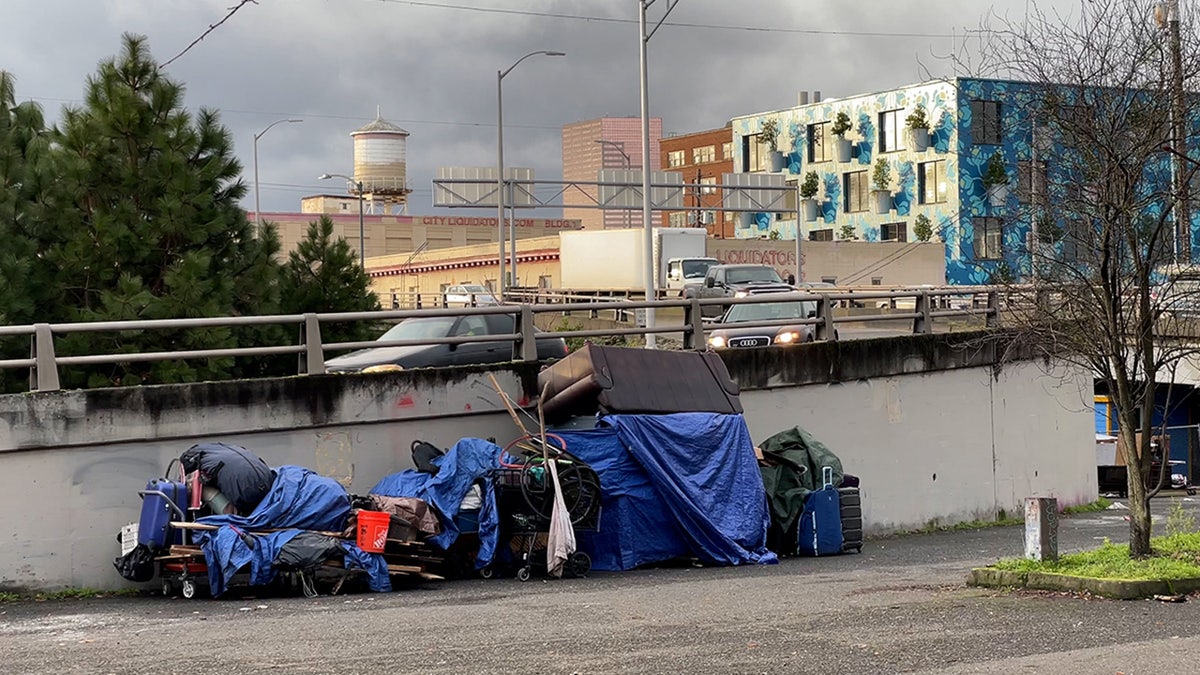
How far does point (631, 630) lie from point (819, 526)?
708 centimetres

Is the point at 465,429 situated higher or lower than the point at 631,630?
higher

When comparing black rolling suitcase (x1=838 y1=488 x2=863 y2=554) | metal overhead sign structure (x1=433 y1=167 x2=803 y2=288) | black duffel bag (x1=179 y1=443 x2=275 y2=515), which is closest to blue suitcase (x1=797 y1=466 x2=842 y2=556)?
black rolling suitcase (x1=838 y1=488 x2=863 y2=554)

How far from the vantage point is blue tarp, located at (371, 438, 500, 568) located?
15.8m

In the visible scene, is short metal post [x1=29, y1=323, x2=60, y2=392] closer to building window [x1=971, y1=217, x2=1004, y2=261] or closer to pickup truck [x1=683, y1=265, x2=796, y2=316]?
building window [x1=971, y1=217, x2=1004, y2=261]

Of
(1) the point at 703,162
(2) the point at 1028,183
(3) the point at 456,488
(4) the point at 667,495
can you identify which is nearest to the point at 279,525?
(3) the point at 456,488

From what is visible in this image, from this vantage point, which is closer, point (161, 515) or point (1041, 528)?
point (1041, 528)

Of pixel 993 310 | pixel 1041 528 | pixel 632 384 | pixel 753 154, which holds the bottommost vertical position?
pixel 1041 528

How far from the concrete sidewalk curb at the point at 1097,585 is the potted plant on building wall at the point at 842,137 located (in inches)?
2798

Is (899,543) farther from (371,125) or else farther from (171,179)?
(371,125)

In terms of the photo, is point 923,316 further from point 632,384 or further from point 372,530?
point 372,530

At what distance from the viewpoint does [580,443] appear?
1691cm

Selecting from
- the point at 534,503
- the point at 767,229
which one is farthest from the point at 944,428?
the point at 767,229

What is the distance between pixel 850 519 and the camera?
1880 cm

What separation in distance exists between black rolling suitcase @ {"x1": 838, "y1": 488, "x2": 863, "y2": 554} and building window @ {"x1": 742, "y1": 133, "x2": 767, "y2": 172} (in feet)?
238
